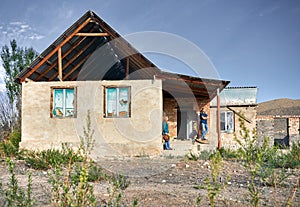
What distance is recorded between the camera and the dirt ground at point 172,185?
3.66m

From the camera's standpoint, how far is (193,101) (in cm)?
1558

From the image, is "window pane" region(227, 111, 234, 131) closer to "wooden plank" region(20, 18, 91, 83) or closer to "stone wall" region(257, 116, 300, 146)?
"stone wall" region(257, 116, 300, 146)

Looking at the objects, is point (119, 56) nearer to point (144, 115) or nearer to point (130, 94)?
point (130, 94)

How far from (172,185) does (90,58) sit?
8.71m

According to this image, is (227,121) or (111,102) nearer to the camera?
(111,102)

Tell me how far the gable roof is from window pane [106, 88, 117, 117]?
2.76 feet

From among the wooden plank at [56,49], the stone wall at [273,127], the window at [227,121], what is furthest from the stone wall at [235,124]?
the wooden plank at [56,49]

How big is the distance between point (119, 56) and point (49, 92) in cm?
342

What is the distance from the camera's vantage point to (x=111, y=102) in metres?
9.85

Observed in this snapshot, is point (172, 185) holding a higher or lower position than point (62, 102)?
lower

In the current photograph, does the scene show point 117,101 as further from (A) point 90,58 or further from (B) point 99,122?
(A) point 90,58

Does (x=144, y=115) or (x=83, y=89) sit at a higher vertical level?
(x=83, y=89)

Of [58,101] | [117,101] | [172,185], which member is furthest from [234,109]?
[172,185]

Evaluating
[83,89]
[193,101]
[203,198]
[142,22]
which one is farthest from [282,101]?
[203,198]
